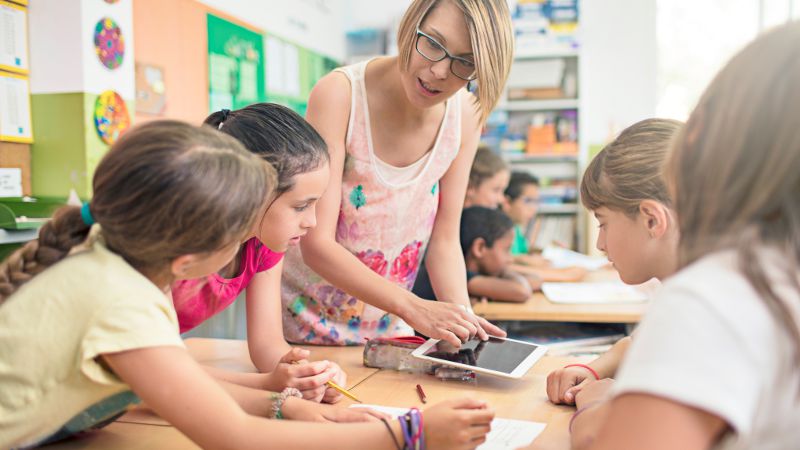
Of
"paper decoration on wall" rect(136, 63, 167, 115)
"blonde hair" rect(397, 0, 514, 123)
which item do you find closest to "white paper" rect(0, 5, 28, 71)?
"paper decoration on wall" rect(136, 63, 167, 115)

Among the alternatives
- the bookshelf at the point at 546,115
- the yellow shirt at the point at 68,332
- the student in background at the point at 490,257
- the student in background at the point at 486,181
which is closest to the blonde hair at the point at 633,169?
the yellow shirt at the point at 68,332

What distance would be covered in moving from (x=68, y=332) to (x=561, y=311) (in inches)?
79.4

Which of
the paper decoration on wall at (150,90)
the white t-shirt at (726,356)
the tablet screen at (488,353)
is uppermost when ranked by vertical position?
the paper decoration on wall at (150,90)

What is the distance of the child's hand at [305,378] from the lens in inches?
47.8

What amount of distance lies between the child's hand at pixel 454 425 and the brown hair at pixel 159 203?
355 millimetres

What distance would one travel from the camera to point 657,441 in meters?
0.62

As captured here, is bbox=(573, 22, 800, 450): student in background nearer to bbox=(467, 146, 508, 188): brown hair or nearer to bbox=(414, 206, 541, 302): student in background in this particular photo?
bbox=(414, 206, 541, 302): student in background

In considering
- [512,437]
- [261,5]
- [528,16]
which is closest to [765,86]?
[512,437]

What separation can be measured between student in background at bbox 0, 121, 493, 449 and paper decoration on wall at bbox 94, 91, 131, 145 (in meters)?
1.84

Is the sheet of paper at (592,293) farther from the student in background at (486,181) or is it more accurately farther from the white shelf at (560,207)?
the white shelf at (560,207)

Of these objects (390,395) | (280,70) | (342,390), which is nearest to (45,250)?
(342,390)

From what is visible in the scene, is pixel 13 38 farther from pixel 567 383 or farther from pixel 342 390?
pixel 567 383

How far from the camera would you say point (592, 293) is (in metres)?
2.95

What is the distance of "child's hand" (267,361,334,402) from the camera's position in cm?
121
